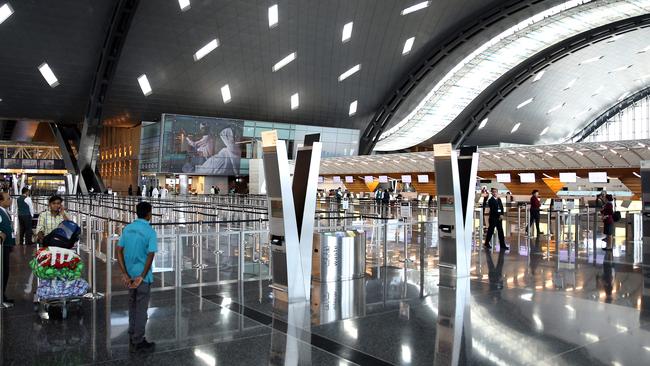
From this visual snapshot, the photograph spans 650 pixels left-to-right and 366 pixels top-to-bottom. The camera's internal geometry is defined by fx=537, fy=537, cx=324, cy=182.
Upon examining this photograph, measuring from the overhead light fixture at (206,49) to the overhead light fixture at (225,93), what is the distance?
→ 583 centimetres

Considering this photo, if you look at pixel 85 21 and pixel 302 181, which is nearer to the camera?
pixel 302 181

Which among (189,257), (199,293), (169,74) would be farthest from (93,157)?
(199,293)

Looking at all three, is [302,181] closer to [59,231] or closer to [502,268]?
[59,231]

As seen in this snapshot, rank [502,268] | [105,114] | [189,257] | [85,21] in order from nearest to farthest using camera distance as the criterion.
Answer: [502,268] < [189,257] < [85,21] < [105,114]

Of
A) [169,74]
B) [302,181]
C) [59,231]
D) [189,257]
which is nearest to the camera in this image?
[59,231]

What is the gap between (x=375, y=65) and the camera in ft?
161

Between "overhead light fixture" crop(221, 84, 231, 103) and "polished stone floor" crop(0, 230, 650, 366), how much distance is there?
1501 inches

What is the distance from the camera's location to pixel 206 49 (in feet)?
132

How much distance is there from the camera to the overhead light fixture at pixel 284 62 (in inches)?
1722

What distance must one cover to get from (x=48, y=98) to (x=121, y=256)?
43565 mm

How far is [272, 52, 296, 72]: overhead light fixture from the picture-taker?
43.8 meters

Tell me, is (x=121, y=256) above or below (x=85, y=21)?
below

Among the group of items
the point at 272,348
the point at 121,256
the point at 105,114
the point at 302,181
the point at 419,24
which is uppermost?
the point at 419,24

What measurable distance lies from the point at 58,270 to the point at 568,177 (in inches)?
1397
